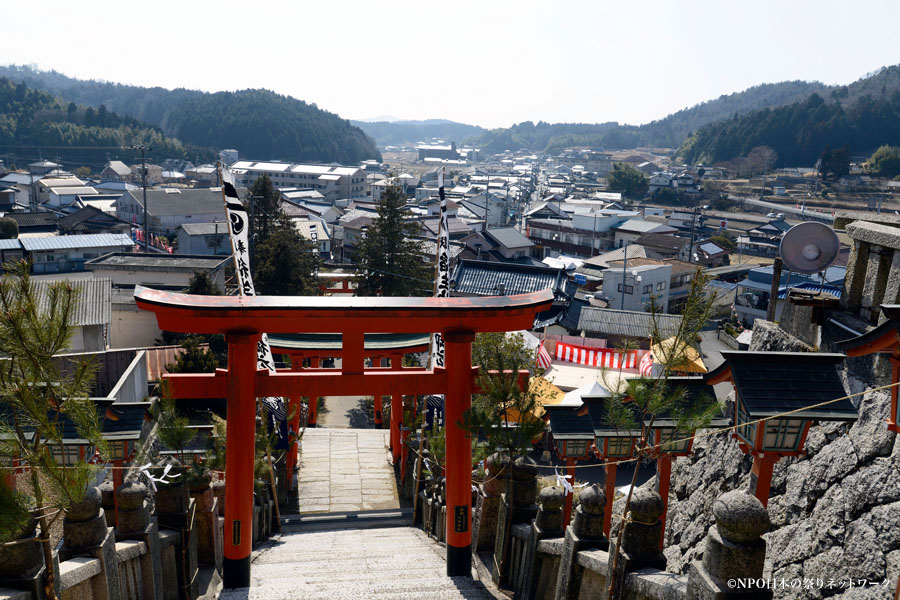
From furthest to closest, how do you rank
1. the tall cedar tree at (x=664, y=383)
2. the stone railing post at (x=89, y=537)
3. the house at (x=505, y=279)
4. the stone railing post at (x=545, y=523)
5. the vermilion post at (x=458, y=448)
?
the house at (x=505, y=279) < the vermilion post at (x=458, y=448) < the stone railing post at (x=545, y=523) < the tall cedar tree at (x=664, y=383) < the stone railing post at (x=89, y=537)

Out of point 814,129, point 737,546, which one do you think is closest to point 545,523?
point 737,546

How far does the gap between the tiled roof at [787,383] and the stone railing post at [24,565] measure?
6734mm

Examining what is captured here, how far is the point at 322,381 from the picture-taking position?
10.3 metres

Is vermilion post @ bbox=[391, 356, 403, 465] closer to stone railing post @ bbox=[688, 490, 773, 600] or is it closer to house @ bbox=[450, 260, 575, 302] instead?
stone railing post @ bbox=[688, 490, 773, 600]

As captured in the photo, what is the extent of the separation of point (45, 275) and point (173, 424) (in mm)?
39276

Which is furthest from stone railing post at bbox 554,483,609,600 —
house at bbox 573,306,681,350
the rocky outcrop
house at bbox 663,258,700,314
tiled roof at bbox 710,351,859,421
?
house at bbox 663,258,700,314

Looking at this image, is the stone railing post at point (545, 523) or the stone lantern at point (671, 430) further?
the stone lantern at point (671, 430)

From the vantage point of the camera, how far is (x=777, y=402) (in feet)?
23.4

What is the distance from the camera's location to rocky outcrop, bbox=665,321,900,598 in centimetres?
685

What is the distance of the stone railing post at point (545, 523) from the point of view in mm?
8227

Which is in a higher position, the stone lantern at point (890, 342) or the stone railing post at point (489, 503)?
the stone lantern at point (890, 342)

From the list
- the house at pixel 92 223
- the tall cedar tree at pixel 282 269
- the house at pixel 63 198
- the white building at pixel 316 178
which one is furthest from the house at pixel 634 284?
the white building at pixel 316 178

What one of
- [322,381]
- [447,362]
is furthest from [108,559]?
[447,362]

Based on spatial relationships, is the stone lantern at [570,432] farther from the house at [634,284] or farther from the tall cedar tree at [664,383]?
the house at [634,284]
